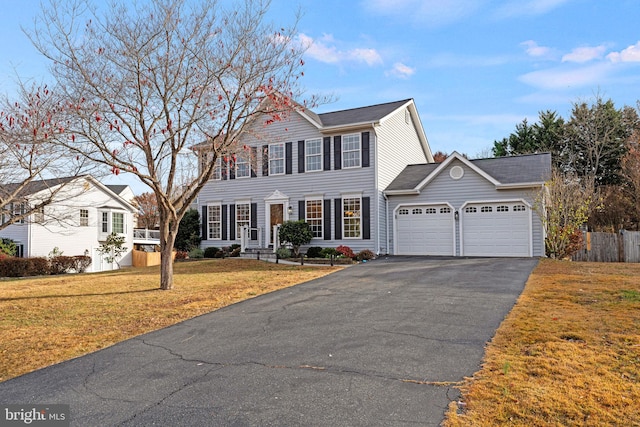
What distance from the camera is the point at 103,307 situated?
9.05 m

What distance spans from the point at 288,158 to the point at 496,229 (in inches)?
377

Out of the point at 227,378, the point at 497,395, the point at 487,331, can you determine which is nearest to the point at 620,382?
the point at 497,395

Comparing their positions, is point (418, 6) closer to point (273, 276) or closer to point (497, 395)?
point (273, 276)

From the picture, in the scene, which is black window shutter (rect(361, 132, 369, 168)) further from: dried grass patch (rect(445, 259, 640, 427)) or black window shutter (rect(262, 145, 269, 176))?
dried grass patch (rect(445, 259, 640, 427))

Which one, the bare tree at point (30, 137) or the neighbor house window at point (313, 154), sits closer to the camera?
the bare tree at point (30, 137)

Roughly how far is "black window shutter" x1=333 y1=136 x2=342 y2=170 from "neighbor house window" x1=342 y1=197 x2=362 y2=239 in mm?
1530

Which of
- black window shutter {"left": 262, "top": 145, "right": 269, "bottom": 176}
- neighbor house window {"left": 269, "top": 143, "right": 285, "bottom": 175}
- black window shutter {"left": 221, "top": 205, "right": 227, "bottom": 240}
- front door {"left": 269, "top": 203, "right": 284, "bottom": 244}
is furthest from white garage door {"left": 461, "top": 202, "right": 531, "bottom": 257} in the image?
black window shutter {"left": 221, "top": 205, "right": 227, "bottom": 240}

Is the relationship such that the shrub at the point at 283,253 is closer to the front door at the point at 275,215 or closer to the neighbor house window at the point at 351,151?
the front door at the point at 275,215

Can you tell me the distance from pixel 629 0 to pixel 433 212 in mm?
9760

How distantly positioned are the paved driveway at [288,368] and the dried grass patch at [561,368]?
276mm

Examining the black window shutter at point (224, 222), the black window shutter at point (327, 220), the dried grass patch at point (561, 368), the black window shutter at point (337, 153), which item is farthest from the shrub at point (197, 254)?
the dried grass patch at point (561, 368)

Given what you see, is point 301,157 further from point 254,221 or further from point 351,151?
point 254,221

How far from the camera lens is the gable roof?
16812mm
